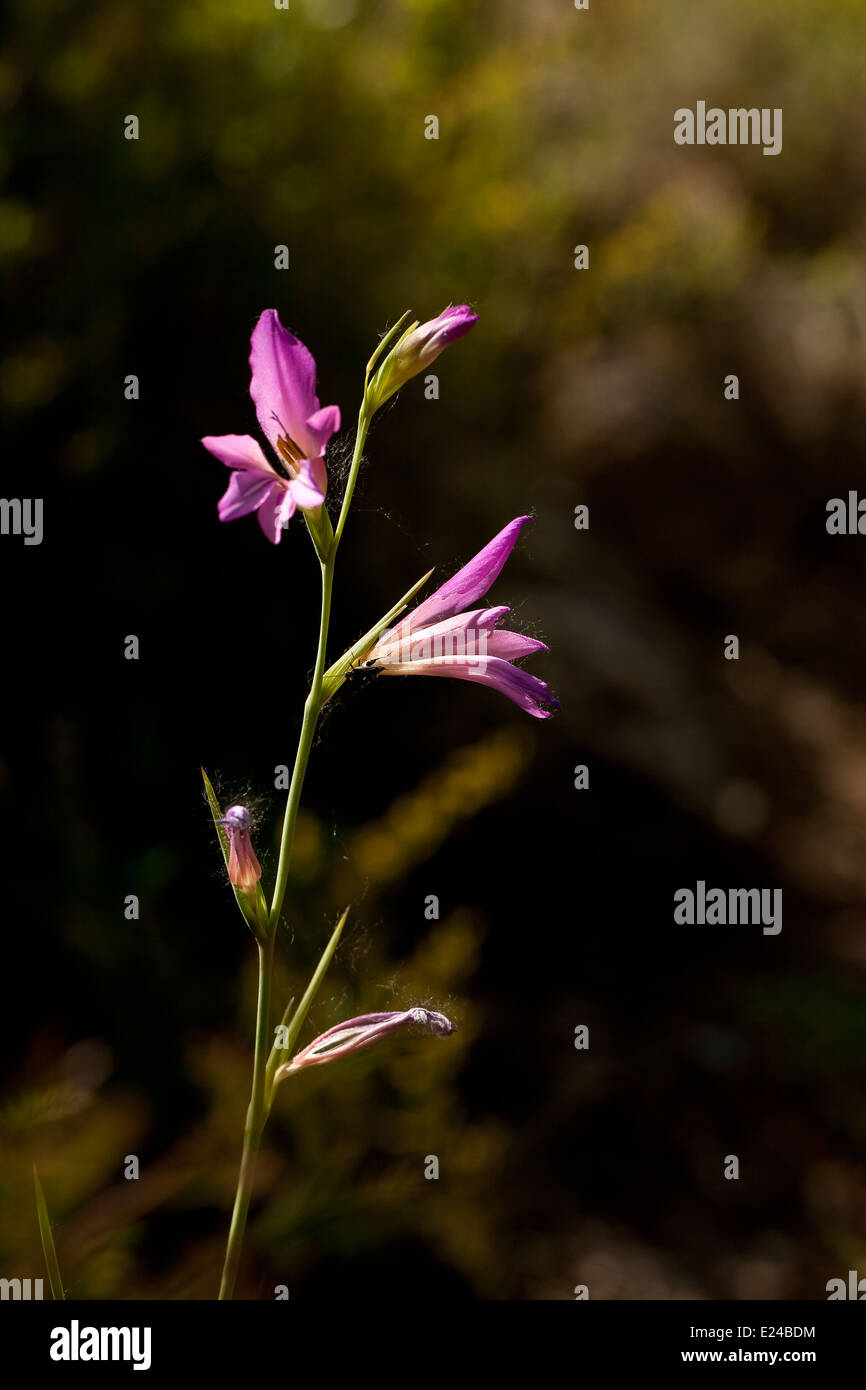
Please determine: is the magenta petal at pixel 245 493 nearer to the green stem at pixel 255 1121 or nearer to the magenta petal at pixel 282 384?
the magenta petal at pixel 282 384

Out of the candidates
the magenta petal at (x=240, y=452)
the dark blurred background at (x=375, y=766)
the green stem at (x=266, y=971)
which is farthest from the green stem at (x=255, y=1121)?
the dark blurred background at (x=375, y=766)

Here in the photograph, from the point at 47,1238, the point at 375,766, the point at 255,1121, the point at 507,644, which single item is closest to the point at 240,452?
the point at 507,644

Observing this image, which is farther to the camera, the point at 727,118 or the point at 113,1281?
the point at 727,118

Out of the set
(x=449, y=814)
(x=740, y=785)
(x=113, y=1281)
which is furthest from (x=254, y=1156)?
(x=740, y=785)

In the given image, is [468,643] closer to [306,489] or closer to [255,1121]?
[306,489]

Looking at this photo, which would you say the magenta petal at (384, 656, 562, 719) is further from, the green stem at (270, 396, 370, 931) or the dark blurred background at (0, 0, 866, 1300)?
the dark blurred background at (0, 0, 866, 1300)

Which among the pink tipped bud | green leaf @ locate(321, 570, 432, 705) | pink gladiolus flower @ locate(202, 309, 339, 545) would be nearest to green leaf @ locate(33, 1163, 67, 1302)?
the pink tipped bud
